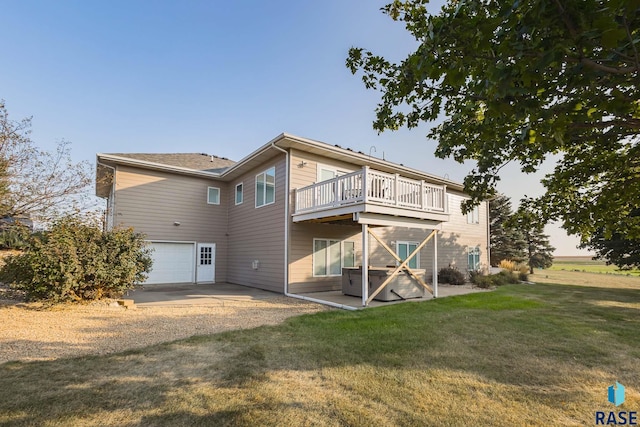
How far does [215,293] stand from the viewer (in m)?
10.8

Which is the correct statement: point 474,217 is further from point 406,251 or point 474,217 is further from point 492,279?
point 406,251

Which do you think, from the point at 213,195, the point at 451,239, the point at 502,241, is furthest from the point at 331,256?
the point at 502,241

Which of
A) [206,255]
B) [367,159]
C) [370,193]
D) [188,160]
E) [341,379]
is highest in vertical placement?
[188,160]

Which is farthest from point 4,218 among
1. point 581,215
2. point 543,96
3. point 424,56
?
point 581,215

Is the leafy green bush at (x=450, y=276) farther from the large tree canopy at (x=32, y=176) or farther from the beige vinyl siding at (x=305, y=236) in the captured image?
the large tree canopy at (x=32, y=176)

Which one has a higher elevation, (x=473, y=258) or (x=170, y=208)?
(x=170, y=208)

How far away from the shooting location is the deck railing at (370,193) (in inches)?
344

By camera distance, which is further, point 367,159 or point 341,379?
point 367,159

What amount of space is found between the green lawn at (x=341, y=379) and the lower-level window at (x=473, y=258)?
1139 cm

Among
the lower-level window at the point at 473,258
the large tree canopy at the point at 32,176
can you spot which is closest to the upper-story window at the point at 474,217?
the lower-level window at the point at 473,258

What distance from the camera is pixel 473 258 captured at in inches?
698

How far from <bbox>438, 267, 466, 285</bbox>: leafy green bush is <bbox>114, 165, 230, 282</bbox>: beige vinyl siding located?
1011 centimetres

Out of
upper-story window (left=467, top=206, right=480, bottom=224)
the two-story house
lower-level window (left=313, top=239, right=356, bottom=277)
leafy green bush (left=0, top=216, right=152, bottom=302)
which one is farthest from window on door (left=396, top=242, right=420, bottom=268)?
leafy green bush (left=0, top=216, right=152, bottom=302)

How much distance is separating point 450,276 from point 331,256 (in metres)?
Answer: 6.68
